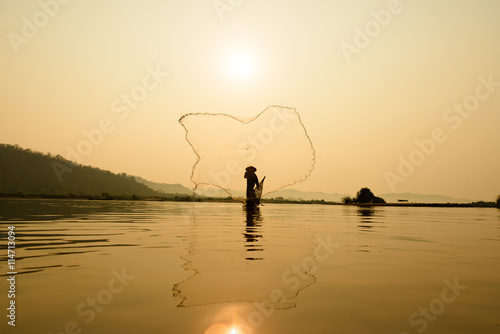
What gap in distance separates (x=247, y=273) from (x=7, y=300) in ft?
15.1

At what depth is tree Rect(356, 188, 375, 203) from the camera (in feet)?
313

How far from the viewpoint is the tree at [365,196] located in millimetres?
95375

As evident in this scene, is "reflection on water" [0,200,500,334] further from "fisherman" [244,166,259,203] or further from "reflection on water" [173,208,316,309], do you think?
"fisherman" [244,166,259,203]

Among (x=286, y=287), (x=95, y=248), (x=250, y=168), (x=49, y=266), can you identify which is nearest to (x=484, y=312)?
(x=286, y=287)

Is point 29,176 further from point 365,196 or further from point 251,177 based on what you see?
point 251,177

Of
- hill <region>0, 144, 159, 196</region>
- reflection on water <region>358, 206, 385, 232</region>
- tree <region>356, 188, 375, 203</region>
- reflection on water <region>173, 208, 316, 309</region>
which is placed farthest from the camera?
hill <region>0, 144, 159, 196</region>

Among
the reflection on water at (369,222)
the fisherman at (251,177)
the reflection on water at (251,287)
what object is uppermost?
the fisherman at (251,177)

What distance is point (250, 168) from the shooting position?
35.3 metres

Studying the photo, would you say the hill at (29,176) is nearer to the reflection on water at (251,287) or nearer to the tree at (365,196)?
the tree at (365,196)

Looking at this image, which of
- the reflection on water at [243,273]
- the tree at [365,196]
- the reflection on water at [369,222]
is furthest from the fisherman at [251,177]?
the tree at [365,196]

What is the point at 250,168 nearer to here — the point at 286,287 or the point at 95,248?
the point at 95,248

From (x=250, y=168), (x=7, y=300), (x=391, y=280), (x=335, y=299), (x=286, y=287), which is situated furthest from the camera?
(x=250, y=168)

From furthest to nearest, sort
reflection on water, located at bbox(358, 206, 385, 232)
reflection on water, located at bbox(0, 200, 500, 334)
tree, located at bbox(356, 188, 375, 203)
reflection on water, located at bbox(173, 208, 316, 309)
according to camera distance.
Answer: tree, located at bbox(356, 188, 375, 203) → reflection on water, located at bbox(358, 206, 385, 232) → reflection on water, located at bbox(173, 208, 316, 309) → reflection on water, located at bbox(0, 200, 500, 334)

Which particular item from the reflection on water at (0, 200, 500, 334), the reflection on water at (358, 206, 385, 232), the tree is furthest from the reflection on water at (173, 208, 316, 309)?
the tree
